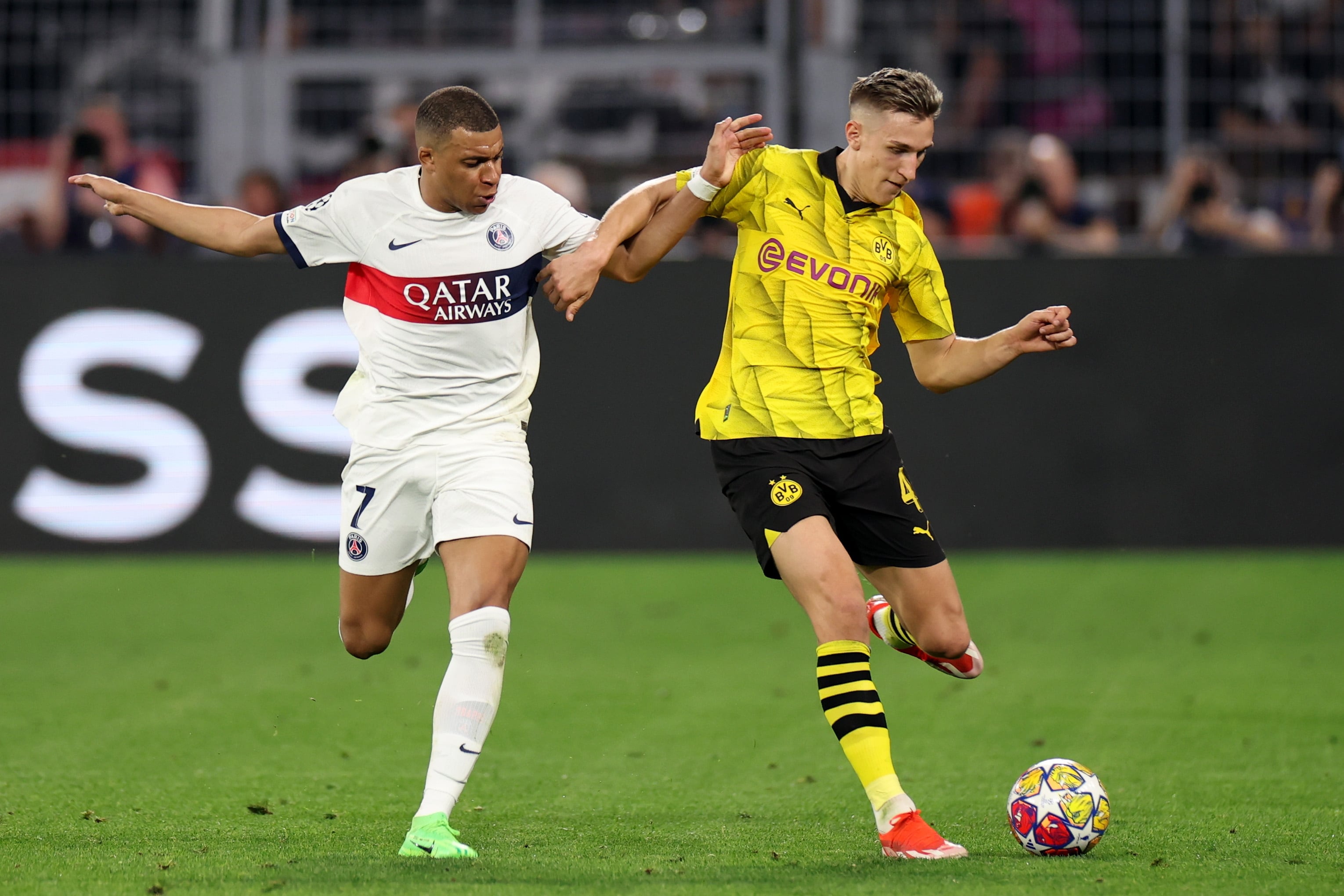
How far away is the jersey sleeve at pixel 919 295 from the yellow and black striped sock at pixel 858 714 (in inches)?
49.5

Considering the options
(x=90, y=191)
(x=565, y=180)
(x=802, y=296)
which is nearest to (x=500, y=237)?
(x=802, y=296)

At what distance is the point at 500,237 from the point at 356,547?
1113 millimetres

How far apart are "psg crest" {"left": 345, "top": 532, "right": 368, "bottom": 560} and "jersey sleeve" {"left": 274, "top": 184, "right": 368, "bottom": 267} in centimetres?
88

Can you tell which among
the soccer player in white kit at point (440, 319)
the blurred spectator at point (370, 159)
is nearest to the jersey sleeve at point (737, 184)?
the soccer player in white kit at point (440, 319)

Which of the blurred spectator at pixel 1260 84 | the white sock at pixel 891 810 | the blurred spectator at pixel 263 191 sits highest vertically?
the blurred spectator at pixel 1260 84

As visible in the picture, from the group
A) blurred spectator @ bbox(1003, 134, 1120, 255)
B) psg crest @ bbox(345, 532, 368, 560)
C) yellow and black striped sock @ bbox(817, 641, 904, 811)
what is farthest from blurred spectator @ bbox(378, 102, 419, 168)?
yellow and black striped sock @ bbox(817, 641, 904, 811)

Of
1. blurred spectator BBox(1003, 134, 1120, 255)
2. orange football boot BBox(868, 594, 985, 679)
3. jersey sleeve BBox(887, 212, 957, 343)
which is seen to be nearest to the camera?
jersey sleeve BBox(887, 212, 957, 343)

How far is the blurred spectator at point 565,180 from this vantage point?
12.5m

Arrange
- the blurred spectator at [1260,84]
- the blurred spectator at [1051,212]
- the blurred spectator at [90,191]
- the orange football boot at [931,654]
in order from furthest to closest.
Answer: the blurred spectator at [1260,84] → the blurred spectator at [90,191] → the blurred spectator at [1051,212] → the orange football boot at [931,654]

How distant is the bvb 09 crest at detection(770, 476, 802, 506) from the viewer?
5.61 m

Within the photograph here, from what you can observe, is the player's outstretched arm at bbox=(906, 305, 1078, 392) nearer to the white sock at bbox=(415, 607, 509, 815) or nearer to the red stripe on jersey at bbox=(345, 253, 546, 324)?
the red stripe on jersey at bbox=(345, 253, 546, 324)

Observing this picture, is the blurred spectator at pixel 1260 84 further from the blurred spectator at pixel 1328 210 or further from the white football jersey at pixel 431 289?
the white football jersey at pixel 431 289

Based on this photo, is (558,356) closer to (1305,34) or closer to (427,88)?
(427,88)

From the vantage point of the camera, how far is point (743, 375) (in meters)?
5.83
